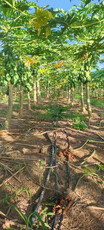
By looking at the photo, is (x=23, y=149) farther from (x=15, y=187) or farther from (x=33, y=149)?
(x=15, y=187)

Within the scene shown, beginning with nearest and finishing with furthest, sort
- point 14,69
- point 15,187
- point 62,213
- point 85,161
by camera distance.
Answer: point 62,213
point 15,187
point 85,161
point 14,69

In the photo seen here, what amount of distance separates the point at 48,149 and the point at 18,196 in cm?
137

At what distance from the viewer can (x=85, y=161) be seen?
2.60m

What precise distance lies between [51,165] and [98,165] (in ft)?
3.02

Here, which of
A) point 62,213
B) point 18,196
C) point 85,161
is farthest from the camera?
point 85,161

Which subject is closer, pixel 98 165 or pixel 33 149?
pixel 98 165

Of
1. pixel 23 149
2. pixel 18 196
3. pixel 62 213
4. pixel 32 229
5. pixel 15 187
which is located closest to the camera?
pixel 32 229

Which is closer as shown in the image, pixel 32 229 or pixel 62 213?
pixel 32 229

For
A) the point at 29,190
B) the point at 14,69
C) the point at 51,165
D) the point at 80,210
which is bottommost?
the point at 80,210

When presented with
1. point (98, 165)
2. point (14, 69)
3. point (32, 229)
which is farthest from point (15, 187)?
point (14, 69)

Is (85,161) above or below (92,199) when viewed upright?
above

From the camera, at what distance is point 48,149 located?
10.1ft

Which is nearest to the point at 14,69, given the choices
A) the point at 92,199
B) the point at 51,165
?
the point at 51,165

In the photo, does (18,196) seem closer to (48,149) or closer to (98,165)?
(48,149)
